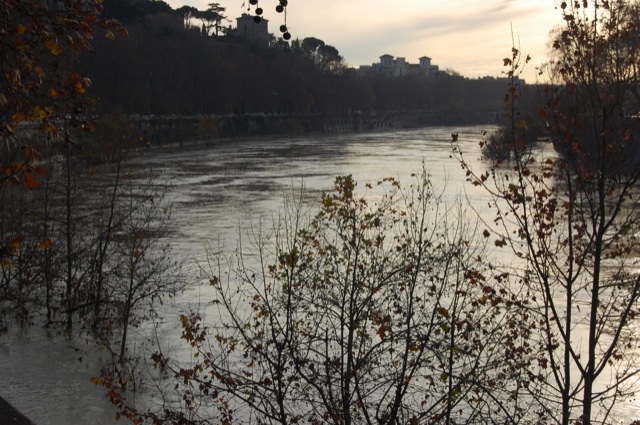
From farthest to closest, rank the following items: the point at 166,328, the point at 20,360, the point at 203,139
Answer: the point at 203,139, the point at 166,328, the point at 20,360

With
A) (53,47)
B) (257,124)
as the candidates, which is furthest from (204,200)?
(257,124)

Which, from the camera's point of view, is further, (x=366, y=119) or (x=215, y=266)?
(x=366, y=119)

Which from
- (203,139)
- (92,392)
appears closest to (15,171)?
(92,392)

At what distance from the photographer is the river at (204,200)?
9805 millimetres

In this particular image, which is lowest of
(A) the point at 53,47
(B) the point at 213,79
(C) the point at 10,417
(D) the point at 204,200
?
(D) the point at 204,200

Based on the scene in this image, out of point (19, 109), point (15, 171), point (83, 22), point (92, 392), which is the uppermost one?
point (83, 22)

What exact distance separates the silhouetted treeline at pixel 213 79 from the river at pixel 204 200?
6.08 metres

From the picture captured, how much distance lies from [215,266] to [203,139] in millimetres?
45758

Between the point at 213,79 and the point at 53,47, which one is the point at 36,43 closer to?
the point at 53,47

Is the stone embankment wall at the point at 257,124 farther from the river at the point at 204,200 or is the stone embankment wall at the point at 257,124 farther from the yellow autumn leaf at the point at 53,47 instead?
the yellow autumn leaf at the point at 53,47

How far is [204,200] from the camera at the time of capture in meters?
26.1

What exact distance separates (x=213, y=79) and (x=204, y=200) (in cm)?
4563

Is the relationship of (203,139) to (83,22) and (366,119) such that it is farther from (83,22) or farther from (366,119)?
(83,22)

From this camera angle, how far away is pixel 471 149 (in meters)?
49.5
